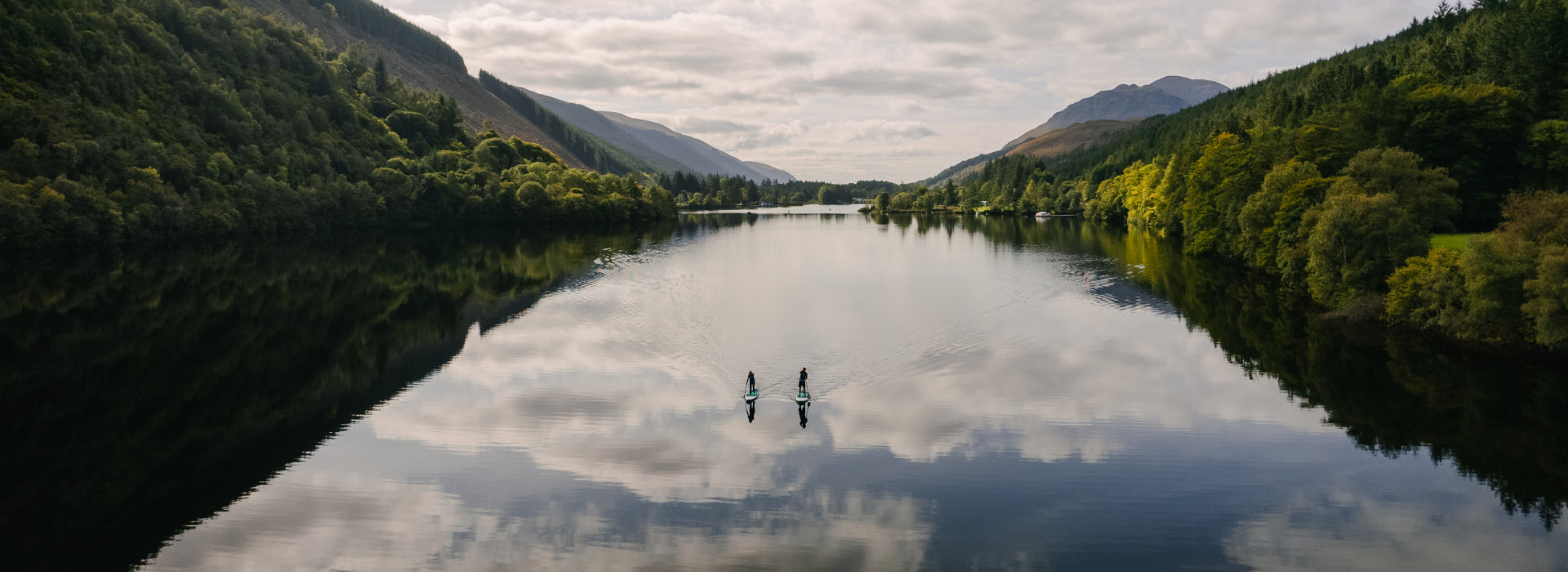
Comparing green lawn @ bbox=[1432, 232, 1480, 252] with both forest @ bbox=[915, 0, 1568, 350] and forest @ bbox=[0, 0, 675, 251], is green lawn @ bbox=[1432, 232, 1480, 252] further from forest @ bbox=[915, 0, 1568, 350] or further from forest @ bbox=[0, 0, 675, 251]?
forest @ bbox=[0, 0, 675, 251]

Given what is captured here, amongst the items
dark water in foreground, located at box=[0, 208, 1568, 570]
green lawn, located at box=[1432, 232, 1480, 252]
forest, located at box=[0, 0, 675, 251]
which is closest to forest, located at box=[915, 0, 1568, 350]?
green lawn, located at box=[1432, 232, 1480, 252]

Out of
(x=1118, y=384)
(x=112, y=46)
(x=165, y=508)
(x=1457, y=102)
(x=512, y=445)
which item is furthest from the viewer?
(x=112, y=46)

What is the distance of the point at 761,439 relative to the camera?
29.0m

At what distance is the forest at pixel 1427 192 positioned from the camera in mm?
39781

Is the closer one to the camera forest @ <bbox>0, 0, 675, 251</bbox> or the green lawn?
the green lawn

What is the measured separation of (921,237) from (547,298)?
86.2m

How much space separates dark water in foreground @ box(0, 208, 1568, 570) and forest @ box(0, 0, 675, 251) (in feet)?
159

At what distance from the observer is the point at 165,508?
2303cm

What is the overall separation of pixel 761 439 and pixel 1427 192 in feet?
164

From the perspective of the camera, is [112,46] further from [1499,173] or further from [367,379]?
[1499,173]

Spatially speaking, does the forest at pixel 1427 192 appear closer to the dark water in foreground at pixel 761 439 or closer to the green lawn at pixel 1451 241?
the green lawn at pixel 1451 241

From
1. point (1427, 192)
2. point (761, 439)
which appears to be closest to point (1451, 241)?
point (1427, 192)

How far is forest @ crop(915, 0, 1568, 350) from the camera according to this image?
39781mm

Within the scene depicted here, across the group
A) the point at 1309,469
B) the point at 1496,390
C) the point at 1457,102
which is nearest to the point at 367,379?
the point at 1309,469
